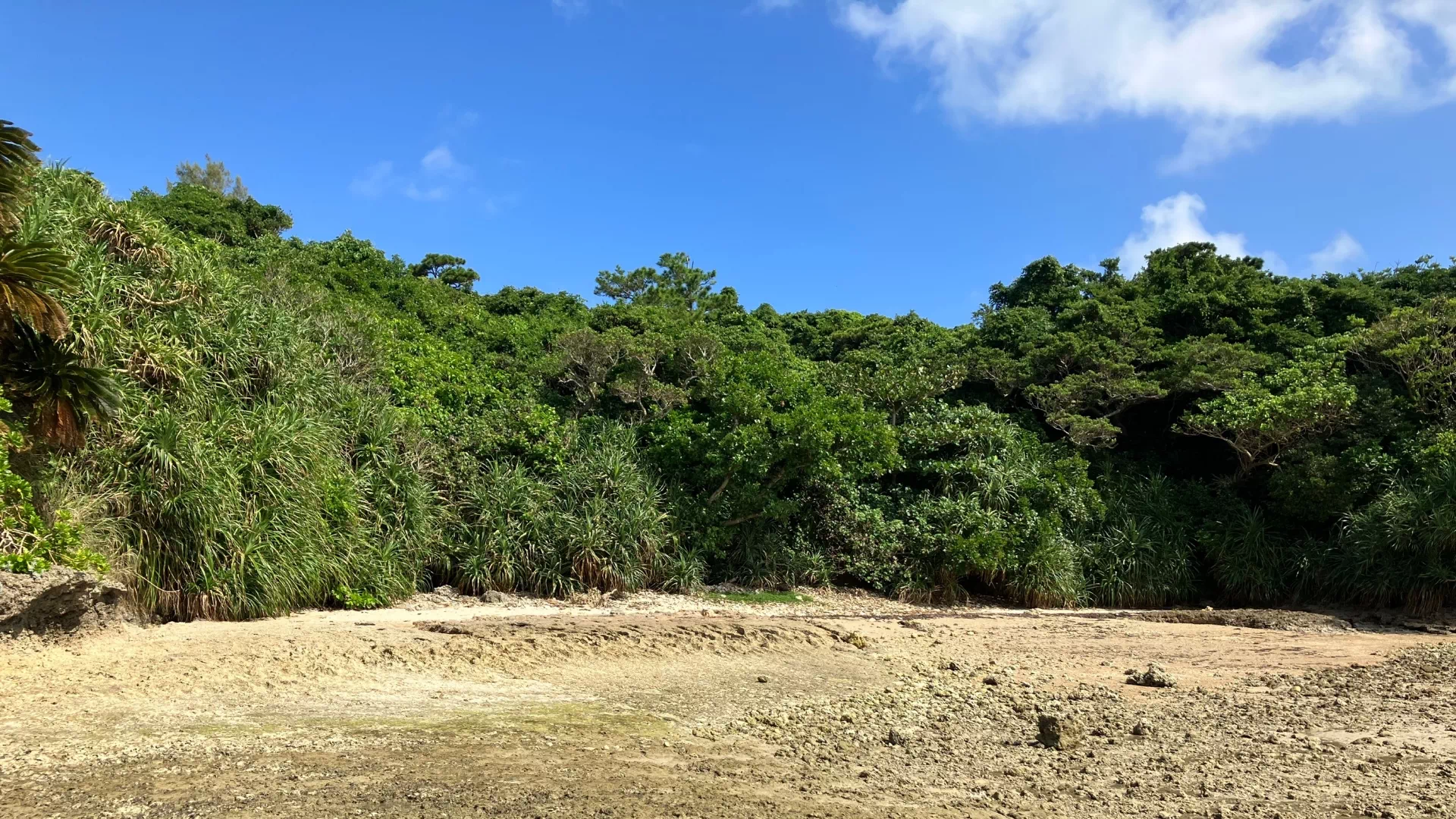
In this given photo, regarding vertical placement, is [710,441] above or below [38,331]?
above

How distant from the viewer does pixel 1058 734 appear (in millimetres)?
6020

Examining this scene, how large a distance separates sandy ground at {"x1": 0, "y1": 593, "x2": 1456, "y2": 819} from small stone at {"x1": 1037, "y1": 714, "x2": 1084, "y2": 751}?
0.08 meters

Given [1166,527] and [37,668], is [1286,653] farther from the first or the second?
[37,668]

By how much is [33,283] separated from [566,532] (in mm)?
7432

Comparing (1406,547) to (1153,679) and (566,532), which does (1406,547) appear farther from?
(566,532)

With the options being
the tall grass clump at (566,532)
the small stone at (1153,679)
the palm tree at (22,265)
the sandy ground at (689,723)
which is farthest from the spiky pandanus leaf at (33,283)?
the small stone at (1153,679)

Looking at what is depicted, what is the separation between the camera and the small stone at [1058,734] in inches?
235

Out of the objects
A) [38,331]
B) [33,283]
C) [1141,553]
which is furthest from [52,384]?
[1141,553]

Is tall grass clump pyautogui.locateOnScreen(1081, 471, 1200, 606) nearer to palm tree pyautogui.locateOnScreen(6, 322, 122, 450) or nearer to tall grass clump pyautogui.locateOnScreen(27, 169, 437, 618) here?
tall grass clump pyautogui.locateOnScreen(27, 169, 437, 618)

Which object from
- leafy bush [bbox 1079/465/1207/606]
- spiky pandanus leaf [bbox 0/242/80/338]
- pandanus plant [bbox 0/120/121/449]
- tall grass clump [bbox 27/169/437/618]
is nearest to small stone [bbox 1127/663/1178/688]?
leafy bush [bbox 1079/465/1207/606]

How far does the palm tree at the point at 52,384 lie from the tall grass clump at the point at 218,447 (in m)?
1.15

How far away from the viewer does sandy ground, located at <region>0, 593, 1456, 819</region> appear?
186 inches

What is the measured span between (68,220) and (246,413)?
3123 mm

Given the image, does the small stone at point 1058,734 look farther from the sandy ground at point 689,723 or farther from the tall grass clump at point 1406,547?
the tall grass clump at point 1406,547
